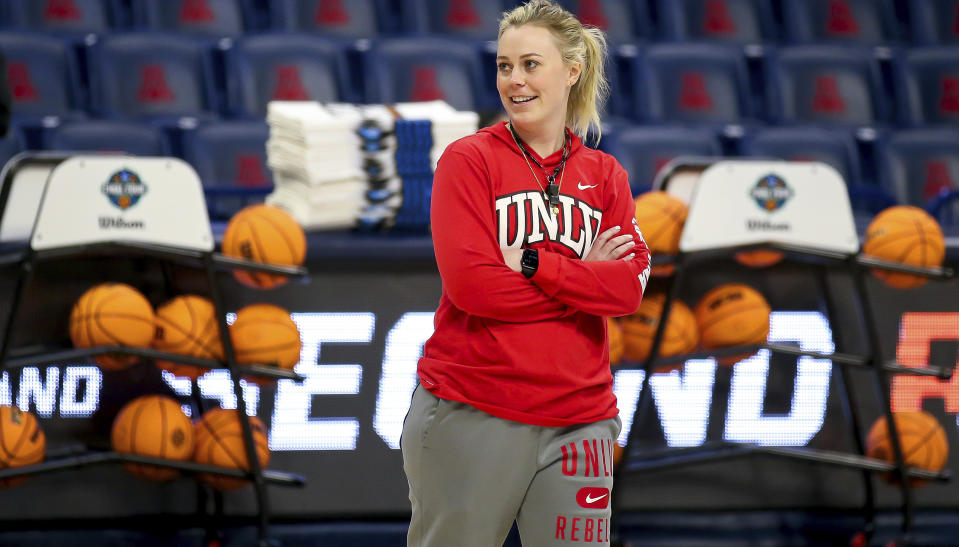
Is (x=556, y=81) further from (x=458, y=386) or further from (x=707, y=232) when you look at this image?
(x=707, y=232)

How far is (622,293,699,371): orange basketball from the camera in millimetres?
3900

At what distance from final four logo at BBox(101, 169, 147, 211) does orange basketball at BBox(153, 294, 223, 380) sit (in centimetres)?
36

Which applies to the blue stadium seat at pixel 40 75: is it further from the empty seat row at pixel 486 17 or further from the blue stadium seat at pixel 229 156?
the blue stadium seat at pixel 229 156

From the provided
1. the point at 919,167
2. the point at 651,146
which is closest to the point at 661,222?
the point at 651,146

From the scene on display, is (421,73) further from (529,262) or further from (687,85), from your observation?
(529,262)

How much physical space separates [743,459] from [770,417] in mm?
185

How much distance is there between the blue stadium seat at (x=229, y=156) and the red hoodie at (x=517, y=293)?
369 centimetres

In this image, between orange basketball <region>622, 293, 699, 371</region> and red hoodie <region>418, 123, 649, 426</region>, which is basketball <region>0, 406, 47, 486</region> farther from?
orange basketball <region>622, 293, 699, 371</region>

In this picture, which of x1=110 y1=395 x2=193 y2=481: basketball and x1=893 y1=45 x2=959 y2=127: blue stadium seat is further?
x1=893 y1=45 x2=959 y2=127: blue stadium seat

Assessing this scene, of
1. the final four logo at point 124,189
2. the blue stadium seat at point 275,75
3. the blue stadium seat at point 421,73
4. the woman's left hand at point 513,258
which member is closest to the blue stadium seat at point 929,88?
the blue stadium seat at point 421,73

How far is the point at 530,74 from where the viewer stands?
89.0 inches

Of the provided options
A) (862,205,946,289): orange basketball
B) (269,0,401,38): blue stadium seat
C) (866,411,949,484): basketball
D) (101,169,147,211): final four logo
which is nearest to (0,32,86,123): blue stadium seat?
(269,0,401,38): blue stadium seat

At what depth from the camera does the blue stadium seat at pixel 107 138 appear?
5.76 m

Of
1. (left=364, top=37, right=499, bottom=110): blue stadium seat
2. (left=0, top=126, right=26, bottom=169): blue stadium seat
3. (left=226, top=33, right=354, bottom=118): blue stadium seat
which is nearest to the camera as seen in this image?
(left=0, top=126, right=26, bottom=169): blue stadium seat
